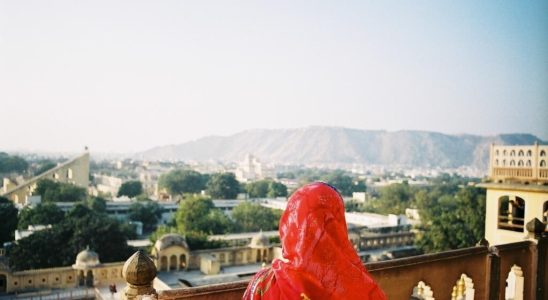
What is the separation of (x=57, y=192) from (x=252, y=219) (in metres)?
20.8

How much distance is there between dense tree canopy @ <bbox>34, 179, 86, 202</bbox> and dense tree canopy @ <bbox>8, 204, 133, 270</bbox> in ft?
68.9

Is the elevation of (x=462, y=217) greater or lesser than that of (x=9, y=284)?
greater

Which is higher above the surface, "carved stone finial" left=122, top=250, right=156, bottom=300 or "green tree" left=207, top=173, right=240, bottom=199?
"carved stone finial" left=122, top=250, right=156, bottom=300

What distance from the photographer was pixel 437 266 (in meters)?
5.33

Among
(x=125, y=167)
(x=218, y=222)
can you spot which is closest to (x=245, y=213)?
(x=218, y=222)

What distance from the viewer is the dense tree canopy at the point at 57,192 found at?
44750mm

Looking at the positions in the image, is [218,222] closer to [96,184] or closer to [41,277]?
[41,277]

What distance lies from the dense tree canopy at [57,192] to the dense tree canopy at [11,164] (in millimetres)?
27714

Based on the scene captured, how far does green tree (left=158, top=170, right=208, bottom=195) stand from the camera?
232 feet

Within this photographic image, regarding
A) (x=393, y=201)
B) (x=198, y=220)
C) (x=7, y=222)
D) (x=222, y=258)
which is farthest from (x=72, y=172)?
(x=393, y=201)

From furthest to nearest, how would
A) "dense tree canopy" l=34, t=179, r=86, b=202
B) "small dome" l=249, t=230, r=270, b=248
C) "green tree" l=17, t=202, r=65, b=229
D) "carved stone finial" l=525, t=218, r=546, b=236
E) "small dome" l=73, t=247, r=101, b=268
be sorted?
"dense tree canopy" l=34, t=179, r=86, b=202 → "green tree" l=17, t=202, r=65, b=229 → "small dome" l=249, t=230, r=270, b=248 → "small dome" l=73, t=247, r=101, b=268 → "carved stone finial" l=525, t=218, r=546, b=236

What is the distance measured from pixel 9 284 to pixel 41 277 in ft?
4.25

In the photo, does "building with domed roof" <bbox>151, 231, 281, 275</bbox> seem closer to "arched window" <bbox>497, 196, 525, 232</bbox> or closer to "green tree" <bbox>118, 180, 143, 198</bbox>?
"arched window" <bbox>497, 196, 525, 232</bbox>

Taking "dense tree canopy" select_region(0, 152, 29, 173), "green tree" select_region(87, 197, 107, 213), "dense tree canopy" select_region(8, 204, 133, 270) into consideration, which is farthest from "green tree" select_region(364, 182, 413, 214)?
"dense tree canopy" select_region(0, 152, 29, 173)
